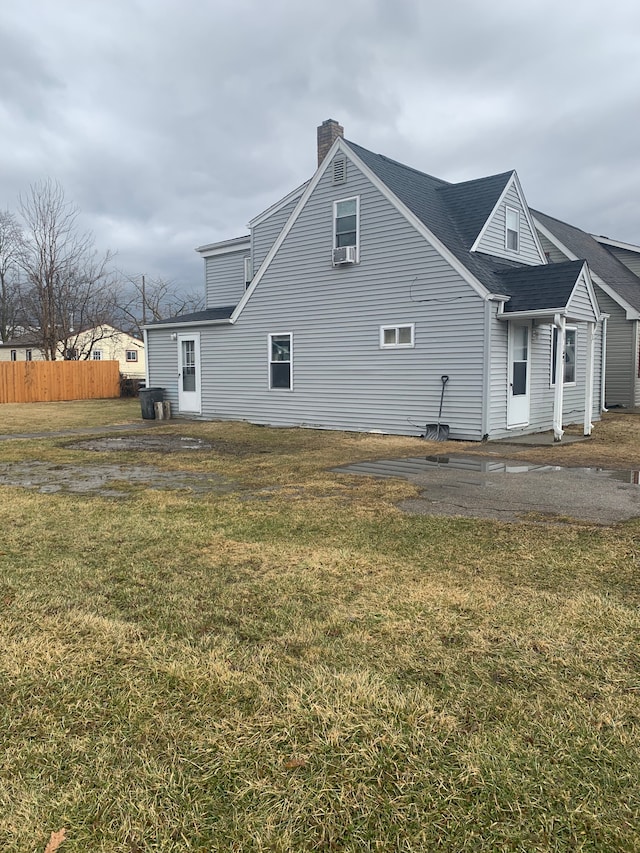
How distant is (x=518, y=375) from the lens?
1271cm

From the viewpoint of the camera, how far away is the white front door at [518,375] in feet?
40.6

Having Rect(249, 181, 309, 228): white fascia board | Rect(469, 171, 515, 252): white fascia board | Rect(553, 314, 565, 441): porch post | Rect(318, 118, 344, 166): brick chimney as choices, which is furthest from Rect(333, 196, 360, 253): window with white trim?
Rect(553, 314, 565, 441): porch post

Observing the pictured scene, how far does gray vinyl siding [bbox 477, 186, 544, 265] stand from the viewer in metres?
13.8

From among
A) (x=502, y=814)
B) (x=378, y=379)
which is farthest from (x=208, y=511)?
(x=378, y=379)

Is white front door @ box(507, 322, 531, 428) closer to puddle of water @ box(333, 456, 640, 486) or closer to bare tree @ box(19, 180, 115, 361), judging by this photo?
puddle of water @ box(333, 456, 640, 486)

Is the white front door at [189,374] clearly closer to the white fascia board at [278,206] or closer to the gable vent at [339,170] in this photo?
the white fascia board at [278,206]

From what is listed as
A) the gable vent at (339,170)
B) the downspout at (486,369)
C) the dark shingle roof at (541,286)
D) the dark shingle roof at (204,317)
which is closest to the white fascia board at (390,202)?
the gable vent at (339,170)

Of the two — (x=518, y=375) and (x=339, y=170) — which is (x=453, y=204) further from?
(x=518, y=375)

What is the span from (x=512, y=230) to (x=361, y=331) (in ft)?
16.2

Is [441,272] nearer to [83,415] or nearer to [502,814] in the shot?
[502,814]

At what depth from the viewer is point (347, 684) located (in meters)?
2.62

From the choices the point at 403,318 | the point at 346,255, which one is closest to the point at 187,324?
the point at 346,255

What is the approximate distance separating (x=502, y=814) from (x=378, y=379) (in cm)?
1184

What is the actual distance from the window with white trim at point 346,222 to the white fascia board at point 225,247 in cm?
615
